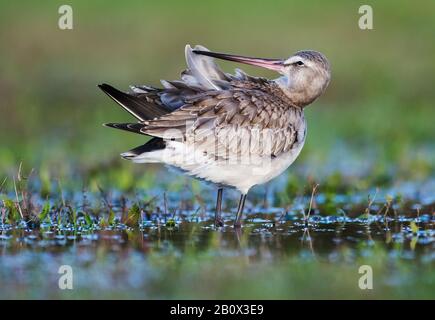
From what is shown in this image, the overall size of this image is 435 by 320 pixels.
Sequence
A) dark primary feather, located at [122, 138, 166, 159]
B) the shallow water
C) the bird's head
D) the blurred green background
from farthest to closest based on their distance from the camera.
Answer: the blurred green background → the bird's head → dark primary feather, located at [122, 138, 166, 159] → the shallow water

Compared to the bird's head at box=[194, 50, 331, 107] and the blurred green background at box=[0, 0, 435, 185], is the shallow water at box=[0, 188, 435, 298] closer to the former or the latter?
the bird's head at box=[194, 50, 331, 107]

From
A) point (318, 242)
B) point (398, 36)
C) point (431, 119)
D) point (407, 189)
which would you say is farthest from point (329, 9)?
point (318, 242)

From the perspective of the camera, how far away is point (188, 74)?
887 cm

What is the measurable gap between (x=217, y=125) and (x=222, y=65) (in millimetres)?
7161

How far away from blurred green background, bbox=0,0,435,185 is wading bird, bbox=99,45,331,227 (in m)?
2.27

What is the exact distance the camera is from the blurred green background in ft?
39.0

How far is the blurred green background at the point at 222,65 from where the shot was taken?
39.0 ft

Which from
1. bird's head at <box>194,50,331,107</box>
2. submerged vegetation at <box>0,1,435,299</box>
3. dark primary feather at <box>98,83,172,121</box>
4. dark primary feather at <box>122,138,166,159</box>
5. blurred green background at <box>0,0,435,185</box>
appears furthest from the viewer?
blurred green background at <box>0,0,435,185</box>

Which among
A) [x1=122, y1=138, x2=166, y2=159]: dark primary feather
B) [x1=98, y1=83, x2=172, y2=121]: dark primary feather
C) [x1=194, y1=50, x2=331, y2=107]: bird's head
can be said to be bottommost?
[x1=122, y1=138, x2=166, y2=159]: dark primary feather

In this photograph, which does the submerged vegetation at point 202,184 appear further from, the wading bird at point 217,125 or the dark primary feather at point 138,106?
the dark primary feather at point 138,106

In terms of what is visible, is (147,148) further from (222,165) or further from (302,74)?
(302,74)

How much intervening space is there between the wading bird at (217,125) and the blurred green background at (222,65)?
7.44 feet

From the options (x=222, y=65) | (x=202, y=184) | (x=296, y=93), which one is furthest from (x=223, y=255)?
(x=222, y=65)

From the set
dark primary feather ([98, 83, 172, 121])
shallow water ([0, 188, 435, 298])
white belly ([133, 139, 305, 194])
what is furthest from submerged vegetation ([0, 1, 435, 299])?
dark primary feather ([98, 83, 172, 121])
